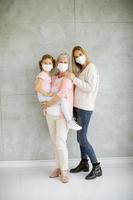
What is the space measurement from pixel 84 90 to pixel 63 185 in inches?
38.4

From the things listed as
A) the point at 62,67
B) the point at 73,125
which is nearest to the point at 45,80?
the point at 62,67

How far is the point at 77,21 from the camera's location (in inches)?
143

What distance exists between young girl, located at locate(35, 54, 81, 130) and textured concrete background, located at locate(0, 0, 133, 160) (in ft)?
0.99

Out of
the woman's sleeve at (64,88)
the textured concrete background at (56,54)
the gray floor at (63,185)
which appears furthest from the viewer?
the textured concrete background at (56,54)

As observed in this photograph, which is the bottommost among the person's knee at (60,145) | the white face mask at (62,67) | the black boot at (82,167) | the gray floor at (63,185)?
the gray floor at (63,185)

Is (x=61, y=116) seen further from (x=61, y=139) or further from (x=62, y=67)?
(x=62, y=67)

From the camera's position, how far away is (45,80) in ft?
11.1

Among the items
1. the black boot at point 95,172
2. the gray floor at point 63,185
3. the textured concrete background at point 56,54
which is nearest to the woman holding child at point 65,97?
the black boot at point 95,172

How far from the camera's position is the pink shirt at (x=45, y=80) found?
3.37 m

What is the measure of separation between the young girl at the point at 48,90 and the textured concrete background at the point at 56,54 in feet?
0.99

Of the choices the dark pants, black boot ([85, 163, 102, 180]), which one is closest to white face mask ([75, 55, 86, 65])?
the dark pants

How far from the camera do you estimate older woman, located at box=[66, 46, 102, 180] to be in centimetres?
328

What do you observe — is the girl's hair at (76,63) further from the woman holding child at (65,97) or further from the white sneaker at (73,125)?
the white sneaker at (73,125)

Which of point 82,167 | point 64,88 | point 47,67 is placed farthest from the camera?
point 82,167
